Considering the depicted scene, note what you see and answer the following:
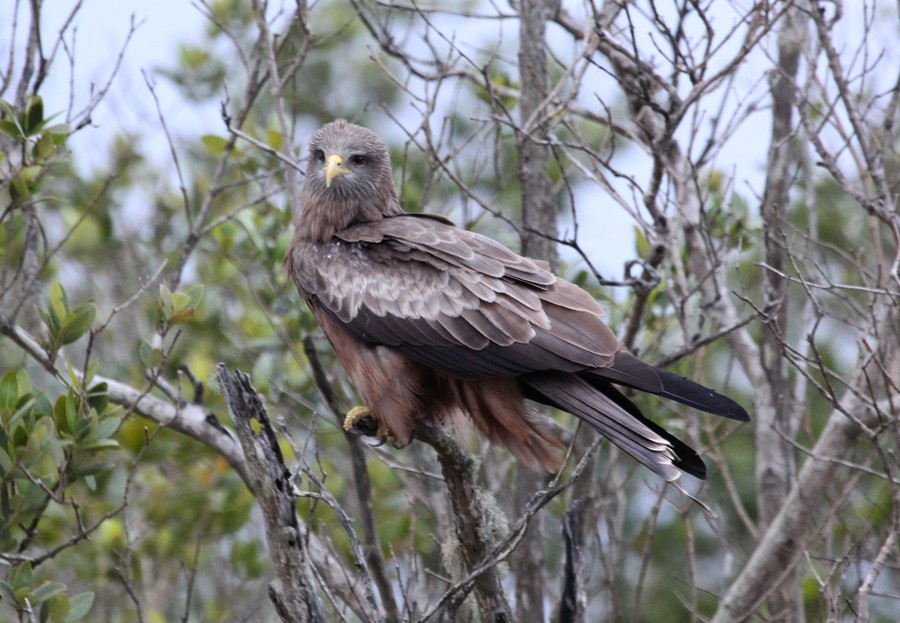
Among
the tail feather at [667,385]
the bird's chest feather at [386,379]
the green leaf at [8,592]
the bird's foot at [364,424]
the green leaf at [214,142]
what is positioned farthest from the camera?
the green leaf at [214,142]

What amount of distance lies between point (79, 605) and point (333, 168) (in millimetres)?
2312

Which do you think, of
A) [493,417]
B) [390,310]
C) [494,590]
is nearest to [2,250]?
[390,310]

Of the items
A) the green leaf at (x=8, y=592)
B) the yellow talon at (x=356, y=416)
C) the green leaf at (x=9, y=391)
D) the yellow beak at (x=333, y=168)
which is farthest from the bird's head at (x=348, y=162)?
the green leaf at (x=8, y=592)

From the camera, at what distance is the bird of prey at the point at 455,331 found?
4613mm

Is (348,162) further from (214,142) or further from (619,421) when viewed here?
(619,421)

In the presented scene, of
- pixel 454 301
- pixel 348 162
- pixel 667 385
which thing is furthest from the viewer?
pixel 348 162

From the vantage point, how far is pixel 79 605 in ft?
15.6

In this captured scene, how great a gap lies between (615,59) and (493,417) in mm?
2130


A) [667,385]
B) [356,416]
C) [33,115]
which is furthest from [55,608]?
[667,385]

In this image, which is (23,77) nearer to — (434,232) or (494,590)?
(434,232)

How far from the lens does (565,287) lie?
197 inches

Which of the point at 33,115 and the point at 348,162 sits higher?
the point at 33,115

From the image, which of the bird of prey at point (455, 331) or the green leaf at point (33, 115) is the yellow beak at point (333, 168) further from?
the green leaf at point (33, 115)

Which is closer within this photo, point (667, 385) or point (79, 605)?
point (667, 385)
